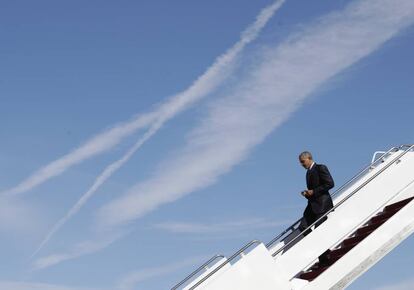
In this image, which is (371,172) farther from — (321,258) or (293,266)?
(293,266)

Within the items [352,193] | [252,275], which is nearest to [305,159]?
[352,193]

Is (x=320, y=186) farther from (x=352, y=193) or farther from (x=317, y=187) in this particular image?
(x=352, y=193)

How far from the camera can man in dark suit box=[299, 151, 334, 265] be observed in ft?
42.8

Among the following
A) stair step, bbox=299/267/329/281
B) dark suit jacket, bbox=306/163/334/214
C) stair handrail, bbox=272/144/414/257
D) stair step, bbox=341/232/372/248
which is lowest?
stair step, bbox=299/267/329/281

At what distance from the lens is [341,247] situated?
13617 mm

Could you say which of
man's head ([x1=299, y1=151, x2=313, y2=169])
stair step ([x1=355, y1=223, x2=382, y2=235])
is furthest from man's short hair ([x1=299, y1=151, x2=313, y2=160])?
stair step ([x1=355, y1=223, x2=382, y2=235])

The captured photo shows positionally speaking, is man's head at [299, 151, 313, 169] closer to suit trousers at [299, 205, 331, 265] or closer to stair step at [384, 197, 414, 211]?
suit trousers at [299, 205, 331, 265]

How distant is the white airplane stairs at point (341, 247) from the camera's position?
12023 mm

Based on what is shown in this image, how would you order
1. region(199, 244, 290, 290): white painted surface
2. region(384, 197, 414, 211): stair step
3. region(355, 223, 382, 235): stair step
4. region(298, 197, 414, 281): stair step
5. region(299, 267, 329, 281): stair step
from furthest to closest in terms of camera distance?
region(384, 197, 414, 211): stair step
region(355, 223, 382, 235): stair step
region(298, 197, 414, 281): stair step
region(299, 267, 329, 281): stair step
region(199, 244, 290, 290): white painted surface

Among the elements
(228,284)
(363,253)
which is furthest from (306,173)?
(228,284)

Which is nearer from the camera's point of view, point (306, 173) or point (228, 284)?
point (228, 284)

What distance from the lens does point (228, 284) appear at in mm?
11953

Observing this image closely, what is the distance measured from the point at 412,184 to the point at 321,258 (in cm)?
235

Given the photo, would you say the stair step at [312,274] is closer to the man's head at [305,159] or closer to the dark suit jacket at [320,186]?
the dark suit jacket at [320,186]
